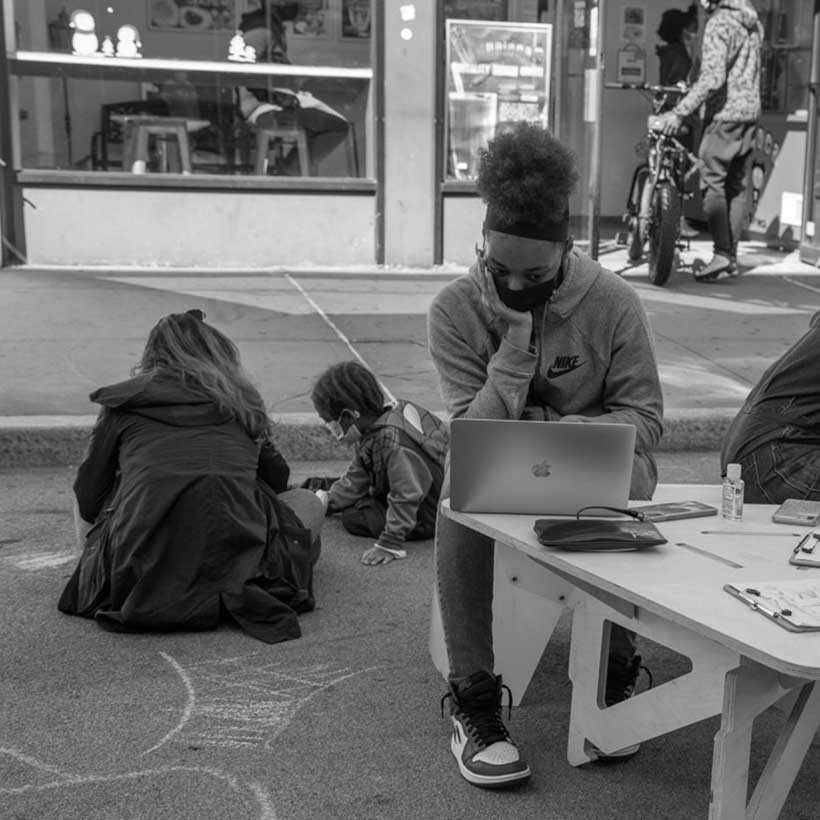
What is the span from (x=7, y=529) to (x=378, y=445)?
4.95 ft

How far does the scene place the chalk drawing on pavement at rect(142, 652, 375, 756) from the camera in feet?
11.2

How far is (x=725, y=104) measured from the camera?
9539 millimetres

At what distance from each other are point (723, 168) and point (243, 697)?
23.1 feet

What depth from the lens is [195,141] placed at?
10.2 m

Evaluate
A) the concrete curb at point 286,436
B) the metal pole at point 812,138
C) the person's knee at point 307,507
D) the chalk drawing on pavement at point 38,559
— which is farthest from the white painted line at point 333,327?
the metal pole at point 812,138

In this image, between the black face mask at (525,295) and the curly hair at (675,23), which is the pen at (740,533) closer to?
the black face mask at (525,295)

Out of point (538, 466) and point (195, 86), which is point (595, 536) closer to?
point (538, 466)

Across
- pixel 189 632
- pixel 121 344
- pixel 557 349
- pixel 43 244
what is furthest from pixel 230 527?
pixel 43 244

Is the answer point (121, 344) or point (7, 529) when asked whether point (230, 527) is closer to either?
point (7, 529)

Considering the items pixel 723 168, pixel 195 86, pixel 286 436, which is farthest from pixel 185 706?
pixel 195 86

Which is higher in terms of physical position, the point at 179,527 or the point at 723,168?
the point at 723,168

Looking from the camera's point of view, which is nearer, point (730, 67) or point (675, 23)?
point (730, 67)

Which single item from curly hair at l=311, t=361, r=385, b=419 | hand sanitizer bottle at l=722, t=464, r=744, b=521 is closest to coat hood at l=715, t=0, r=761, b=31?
curly hair at l=311, t=361, r=385, b=419

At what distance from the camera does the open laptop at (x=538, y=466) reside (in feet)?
9.86
